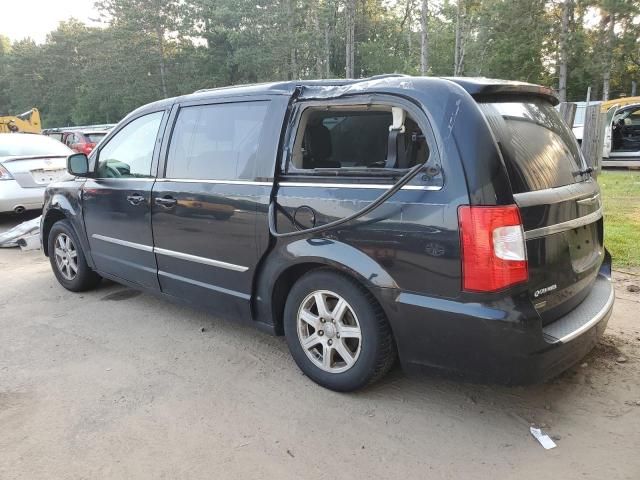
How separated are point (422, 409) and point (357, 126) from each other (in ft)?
5.57

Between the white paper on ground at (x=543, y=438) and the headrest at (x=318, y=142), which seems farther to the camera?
the headrest at (x=318, y=142)

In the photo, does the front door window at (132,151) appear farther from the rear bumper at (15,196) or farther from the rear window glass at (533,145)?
the rear bumper at (15,196)

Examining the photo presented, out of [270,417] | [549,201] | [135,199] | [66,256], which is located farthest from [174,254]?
[549,201]

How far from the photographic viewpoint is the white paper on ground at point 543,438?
8.56ft

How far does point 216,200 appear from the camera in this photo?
140 inches

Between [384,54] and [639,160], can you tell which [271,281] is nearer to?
[639,160]

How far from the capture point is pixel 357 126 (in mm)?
3193

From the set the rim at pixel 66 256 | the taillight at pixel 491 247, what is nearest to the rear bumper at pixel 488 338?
the taillight at pixel 491 247

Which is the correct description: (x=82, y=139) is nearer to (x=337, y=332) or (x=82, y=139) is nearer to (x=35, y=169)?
(x=35, y=169)

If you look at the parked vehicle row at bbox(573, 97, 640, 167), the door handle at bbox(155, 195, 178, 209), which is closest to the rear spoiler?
the door handle at bbox(155, 195, 178, 209)

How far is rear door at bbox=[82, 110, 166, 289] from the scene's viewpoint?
419 cm

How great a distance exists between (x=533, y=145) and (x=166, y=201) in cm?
253

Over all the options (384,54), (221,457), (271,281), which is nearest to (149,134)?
(271,281)

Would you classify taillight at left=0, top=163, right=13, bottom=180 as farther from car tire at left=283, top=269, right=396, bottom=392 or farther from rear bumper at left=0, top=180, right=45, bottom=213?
car tire at left=283, top=269, right=396, bottom=392
